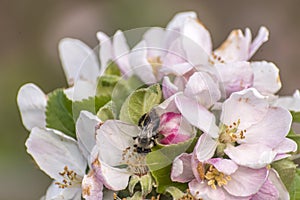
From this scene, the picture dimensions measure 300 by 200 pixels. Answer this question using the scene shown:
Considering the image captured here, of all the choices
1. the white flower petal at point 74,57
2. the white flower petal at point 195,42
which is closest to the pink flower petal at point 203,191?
the white flower petal at point 195,42

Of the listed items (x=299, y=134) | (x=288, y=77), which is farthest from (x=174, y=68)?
(x=288, y=77)

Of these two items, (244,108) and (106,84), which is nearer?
(244,108)

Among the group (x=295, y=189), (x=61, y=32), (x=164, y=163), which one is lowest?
(x=61, y=32)

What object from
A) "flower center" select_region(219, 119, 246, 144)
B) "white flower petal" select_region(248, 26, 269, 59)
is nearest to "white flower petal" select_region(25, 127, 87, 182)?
"flower center" select_region(219, 119, 246, 144)

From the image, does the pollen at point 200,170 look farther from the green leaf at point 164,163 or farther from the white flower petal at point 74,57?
the white flower petal at point 74,57

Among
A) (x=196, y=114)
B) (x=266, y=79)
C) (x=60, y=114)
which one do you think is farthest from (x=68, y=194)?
(x=266, y=79)

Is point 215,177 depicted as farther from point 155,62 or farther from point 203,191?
point 155,62
